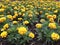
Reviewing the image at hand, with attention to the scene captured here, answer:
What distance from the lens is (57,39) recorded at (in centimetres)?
279

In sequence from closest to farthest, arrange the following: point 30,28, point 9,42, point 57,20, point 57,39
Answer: point 57,39
point 9,42
point 30,28
point 57,20

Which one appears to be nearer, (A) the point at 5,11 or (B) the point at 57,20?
(B) the point at 57,20

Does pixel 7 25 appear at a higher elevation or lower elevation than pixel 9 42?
higher

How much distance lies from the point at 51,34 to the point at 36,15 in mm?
1231

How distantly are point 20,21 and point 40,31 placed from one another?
2.26ft

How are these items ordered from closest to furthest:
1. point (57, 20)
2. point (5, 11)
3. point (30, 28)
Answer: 1. point (30, 28)
2. point (57, 20)
3. point (5, 11)

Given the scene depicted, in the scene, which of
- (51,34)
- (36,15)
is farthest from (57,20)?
(51,34)

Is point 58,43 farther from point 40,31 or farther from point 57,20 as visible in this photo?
point 57,20

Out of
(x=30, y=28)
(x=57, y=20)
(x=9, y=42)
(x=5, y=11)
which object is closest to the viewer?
(x=9, y=42)

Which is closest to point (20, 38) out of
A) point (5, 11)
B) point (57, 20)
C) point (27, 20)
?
point (27, 20)

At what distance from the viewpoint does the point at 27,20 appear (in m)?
3.58

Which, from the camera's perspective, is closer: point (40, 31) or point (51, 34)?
point (51, 34)

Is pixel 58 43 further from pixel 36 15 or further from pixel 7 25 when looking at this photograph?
pixel 36 15

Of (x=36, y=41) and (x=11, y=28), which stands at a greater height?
(x=11, y=28)
